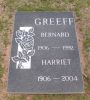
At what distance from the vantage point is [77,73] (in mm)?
6000

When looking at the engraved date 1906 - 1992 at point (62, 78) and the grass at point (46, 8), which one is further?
the grass at point (46, 8)

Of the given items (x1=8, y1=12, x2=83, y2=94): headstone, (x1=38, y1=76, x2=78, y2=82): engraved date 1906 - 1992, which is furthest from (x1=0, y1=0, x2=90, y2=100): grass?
(x1=38, y1=76, x2=78, y2=82): engraved date 1906 - 1992

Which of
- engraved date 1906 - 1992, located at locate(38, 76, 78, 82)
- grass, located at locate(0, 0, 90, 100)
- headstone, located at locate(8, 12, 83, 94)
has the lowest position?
engraved date 1906 - 1992, located at locate(38, 76, 78, 82)

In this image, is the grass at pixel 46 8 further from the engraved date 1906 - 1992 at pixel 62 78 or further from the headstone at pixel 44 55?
the engraved date 1906 - 1992 at pixel 62 78

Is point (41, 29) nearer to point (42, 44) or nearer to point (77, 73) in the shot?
point (42, 44)

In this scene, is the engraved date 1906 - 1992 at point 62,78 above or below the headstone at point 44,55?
below

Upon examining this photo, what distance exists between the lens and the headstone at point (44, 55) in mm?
5781

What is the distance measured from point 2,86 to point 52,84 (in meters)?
1.00

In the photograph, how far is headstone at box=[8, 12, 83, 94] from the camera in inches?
228

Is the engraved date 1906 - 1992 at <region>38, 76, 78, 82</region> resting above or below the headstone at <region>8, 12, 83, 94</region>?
below

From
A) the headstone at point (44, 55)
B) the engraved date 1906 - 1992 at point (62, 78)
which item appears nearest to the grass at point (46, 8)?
the headstone at point (44, 55)

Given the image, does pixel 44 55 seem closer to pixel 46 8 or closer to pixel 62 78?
pixel 62 78

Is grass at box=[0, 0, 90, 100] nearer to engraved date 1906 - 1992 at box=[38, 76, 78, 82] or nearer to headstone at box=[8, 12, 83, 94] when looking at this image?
headstone at box=[8, 12, 83, 94]

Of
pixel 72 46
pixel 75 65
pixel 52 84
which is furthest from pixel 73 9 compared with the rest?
pixel 52 84
